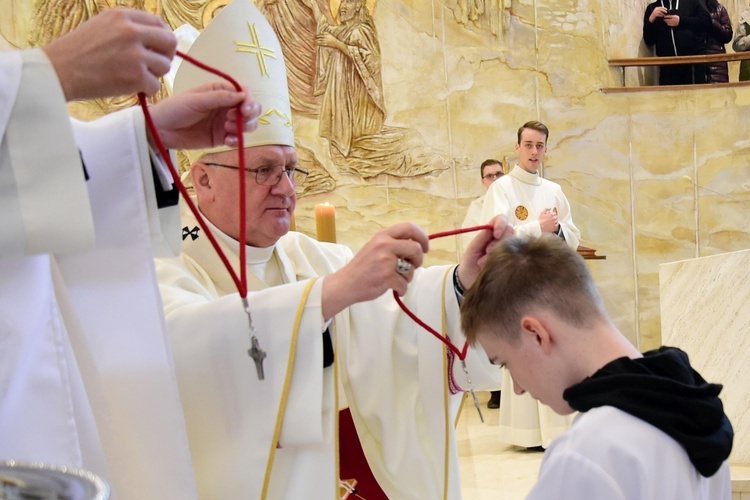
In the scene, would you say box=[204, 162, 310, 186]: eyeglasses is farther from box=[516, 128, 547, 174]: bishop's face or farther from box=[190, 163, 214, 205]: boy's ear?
box=[516, 128, 547, 174]: bishop's face

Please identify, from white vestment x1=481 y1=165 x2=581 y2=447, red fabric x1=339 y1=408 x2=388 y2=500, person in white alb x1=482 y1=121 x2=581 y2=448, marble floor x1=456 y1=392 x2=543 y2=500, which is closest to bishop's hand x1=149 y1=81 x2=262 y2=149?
red fabric x1=339 y1=408 x2=388 y2=500

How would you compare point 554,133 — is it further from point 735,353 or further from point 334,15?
point 735,353

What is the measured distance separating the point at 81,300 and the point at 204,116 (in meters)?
0.49

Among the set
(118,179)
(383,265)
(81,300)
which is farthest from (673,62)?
(81,300)

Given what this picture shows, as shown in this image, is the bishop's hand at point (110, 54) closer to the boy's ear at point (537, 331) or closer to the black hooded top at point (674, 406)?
the boy's ear at point (537, 331)

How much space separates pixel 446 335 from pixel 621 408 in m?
1.11

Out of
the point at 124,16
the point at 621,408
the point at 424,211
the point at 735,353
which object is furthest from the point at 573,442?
the point at 424,211

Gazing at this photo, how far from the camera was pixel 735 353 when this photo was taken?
5180 mm

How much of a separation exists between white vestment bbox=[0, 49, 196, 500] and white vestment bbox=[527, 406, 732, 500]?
0.87m

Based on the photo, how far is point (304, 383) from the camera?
2.29 meters

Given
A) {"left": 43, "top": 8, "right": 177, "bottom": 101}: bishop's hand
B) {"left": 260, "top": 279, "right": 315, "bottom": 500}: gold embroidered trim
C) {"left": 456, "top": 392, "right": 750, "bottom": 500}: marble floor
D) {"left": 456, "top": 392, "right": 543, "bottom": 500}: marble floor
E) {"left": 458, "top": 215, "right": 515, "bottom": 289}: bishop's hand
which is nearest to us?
{"left": 43, "top": 8, "right": 177, "bottom": 101}: bishop's hand

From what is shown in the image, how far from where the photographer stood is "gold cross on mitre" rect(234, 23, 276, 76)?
303 centimetres

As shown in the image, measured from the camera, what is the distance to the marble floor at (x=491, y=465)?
599cm

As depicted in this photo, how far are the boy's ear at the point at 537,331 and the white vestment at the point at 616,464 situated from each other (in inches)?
7.8
